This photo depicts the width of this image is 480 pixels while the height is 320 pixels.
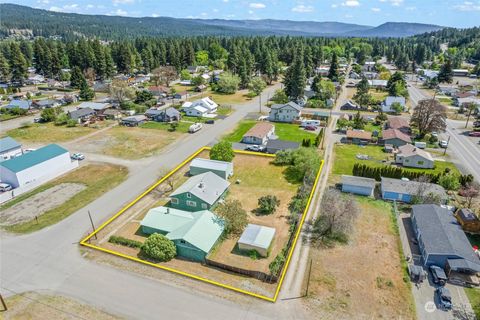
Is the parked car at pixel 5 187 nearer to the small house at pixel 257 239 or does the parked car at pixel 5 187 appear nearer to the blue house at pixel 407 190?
the small house at pixel 257 239

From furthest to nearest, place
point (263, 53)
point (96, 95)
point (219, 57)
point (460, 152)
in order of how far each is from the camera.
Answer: point (219, 57) → point (263, 53) → point (96, 95) → point (460, 152)

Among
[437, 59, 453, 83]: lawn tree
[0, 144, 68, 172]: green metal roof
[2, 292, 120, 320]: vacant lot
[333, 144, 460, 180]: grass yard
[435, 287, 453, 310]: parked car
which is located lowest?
[2, 292, 120, 320]: vacant lot

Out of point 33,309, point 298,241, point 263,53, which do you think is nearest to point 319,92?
point 263,53

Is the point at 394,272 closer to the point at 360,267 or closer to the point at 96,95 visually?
the point at 360,267

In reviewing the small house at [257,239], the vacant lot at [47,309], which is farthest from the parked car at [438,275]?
the vacant lot at [47,309]

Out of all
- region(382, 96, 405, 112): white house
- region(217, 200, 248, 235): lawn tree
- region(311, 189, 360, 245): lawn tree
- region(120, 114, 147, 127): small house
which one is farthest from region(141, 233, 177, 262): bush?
region(382, 96, 405, 112): white house

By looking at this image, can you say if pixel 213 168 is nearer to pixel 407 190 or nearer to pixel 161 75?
pixel 407 190

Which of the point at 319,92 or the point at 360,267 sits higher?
the point at 319,92

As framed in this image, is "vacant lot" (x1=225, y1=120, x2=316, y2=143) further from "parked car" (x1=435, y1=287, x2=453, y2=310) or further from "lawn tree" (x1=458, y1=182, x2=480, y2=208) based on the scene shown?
"parked car" (x1=435, y1=287, x2=453, y2=310)
